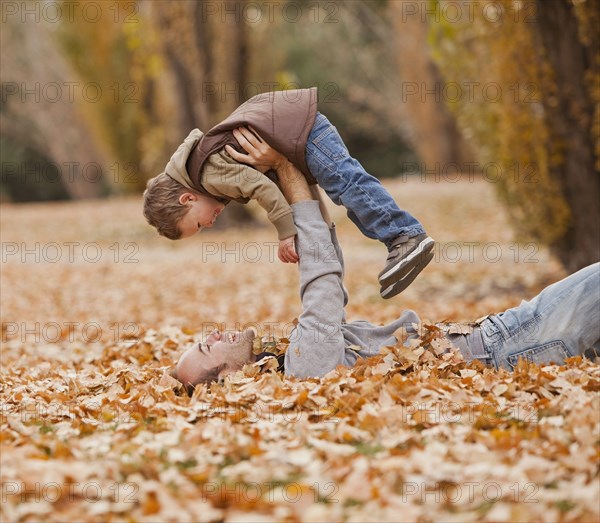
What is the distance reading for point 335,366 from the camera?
407 centimetres

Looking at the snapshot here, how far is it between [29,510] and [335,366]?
1719mm

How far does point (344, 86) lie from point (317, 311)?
81.1 feet

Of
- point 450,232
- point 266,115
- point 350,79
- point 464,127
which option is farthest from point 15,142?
point 266,115

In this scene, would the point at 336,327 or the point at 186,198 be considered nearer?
the point at 336,327

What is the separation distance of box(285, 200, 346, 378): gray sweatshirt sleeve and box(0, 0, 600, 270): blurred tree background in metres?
4.44

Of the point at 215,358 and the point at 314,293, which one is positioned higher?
the point at 314,293

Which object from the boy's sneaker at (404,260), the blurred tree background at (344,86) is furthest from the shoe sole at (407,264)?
the blurred tree background at (344,86)

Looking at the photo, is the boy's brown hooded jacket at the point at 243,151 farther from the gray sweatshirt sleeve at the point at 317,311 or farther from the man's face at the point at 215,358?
the man's face at the point at 215,358

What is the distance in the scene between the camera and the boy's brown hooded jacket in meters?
4.13

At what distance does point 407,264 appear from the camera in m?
4.12

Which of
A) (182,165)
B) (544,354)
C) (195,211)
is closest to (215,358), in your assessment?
(195,211)

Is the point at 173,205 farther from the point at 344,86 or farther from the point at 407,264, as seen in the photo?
the point at 344,86

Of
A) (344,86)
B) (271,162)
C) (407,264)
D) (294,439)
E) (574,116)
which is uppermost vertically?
(344,86)

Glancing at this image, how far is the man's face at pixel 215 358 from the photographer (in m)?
4.21
